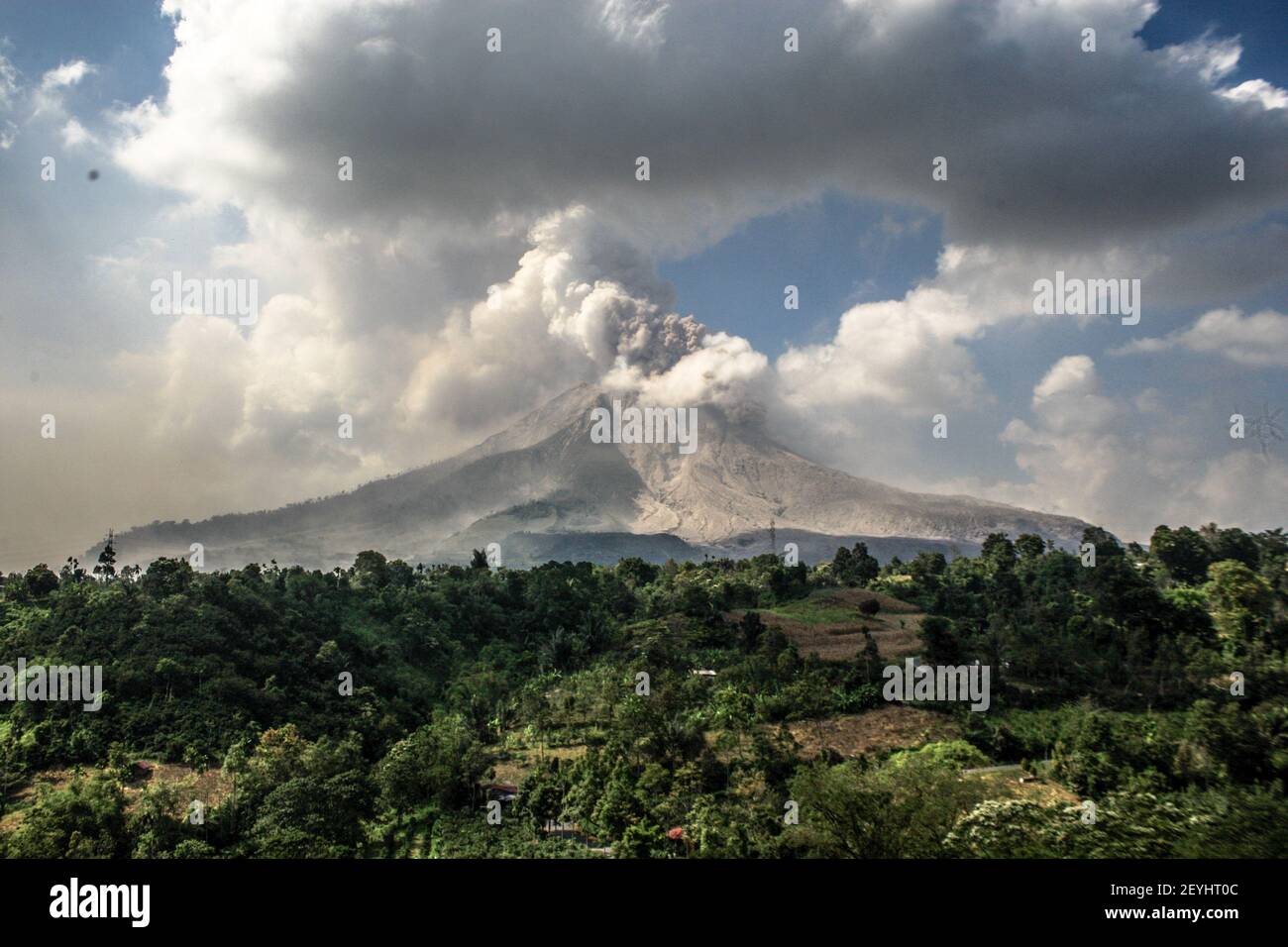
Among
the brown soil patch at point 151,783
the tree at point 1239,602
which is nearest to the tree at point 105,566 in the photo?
the brown soil patch at point 151,783

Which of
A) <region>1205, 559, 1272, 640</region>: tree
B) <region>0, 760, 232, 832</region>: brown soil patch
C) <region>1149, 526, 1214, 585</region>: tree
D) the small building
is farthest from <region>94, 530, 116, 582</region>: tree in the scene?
<region>1149, 526, 1214, 585</region>: tree

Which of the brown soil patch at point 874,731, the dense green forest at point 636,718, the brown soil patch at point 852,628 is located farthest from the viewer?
the brown soil patch at point 852,628

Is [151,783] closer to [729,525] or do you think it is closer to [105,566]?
[105,566]

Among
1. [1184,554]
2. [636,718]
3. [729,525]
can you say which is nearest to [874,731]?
[636,718]

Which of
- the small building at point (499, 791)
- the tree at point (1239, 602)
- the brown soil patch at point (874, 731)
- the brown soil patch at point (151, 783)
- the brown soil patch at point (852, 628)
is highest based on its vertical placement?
the tree at point (1239, 602)

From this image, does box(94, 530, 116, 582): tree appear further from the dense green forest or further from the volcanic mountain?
the volcanic mountain

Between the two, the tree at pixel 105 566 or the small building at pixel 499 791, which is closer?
the small building at pixel 499 791

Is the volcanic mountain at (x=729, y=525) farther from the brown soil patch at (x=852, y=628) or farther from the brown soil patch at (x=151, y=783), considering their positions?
the brown soil patch at (x=151, y=783)
